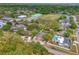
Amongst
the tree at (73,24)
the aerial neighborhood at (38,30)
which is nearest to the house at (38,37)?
the aerial neighborhood at (38,30)

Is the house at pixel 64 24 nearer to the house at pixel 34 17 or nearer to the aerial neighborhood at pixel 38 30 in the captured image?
the aerial neighborhood at pixel 38 30

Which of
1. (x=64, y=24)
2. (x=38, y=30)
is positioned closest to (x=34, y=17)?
(x=38, y=30)

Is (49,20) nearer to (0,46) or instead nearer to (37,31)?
(37,31)

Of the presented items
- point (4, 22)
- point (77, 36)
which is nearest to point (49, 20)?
point (77, 36)

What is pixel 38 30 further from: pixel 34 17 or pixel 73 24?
pixel 73 24

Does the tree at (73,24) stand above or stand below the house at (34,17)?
below

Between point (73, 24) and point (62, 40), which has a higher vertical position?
point (73, 24)

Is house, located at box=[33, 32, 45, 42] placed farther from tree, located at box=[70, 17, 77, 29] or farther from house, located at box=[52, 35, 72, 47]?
tree, located at box=[70, 17, 77, 29]

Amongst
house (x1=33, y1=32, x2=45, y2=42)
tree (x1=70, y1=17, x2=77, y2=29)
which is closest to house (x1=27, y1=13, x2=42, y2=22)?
house (x1=33, y1=32, x2=45, y2=42)
